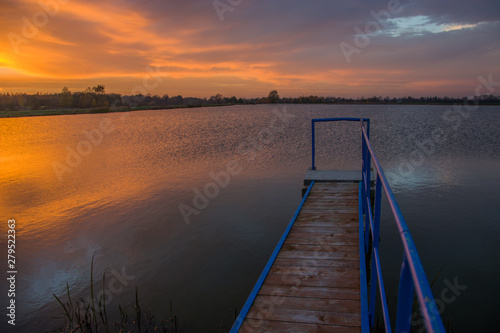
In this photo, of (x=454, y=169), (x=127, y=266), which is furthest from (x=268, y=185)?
(x=454, y=169)

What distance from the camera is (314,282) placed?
343cm

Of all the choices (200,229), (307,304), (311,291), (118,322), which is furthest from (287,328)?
(200,229)

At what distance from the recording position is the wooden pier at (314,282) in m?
2.80

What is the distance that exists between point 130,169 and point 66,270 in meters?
8.69

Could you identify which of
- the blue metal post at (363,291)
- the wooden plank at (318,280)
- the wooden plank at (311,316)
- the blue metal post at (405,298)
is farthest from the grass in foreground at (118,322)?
the blue metal post at (405,298)

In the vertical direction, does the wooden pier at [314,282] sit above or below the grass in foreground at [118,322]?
above

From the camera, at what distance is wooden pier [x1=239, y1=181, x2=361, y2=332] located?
280 centimetres

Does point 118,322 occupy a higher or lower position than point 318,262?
lower

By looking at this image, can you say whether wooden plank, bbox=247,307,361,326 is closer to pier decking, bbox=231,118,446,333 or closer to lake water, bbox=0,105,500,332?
pier decking, bbox=231,118,446,333

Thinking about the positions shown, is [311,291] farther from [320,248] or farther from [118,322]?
[118,322]

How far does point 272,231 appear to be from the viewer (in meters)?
7.25

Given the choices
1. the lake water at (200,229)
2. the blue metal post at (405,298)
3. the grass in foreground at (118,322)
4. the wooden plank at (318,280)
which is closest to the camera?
the blue metal post at (405,298)

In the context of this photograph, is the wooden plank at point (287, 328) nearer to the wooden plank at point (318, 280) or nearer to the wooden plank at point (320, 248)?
the wooden plank at point (318, 280)

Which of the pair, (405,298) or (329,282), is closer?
(405,298)
